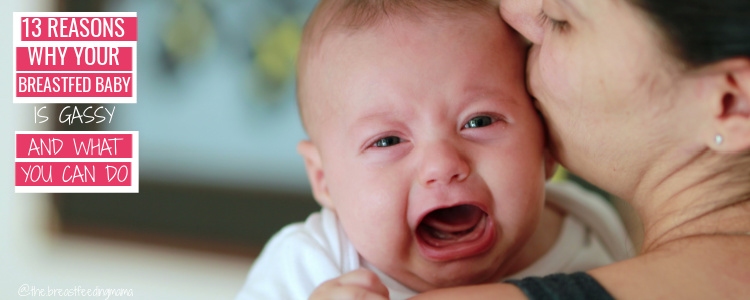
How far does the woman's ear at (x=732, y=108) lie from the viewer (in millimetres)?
808

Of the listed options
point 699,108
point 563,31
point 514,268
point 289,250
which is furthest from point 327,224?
point 699,108

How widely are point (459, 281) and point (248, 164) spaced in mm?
1674

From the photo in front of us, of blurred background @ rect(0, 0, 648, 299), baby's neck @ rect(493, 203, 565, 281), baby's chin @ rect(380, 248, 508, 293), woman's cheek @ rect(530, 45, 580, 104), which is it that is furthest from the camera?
blurred background @ rect(0, 0, 648, 299)

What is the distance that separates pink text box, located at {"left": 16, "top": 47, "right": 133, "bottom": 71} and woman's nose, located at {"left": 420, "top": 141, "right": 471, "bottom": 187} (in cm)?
98

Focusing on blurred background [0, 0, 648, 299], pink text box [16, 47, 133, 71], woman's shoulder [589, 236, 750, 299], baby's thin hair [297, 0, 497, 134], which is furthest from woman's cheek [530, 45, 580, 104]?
blurred background [0, 0, 648, 299]

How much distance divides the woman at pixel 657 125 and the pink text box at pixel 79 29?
1.07 m

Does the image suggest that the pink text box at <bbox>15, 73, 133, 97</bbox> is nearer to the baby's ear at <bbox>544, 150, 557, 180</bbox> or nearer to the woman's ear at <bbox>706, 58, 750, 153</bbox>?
the baby's ear at <bbox>544, 150, 557, 180</bbox>

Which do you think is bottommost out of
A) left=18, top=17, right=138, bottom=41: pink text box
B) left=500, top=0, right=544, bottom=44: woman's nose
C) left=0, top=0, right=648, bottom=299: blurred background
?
left=0, top=0, right=648, bottom=299: blurred background

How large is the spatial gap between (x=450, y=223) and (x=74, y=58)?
42.7 inches

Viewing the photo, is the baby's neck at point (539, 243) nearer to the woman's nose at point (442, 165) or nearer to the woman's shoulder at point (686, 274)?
the woman's nose at point (442, 165)

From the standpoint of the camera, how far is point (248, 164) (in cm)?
263

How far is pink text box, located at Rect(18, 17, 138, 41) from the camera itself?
172 centimetres

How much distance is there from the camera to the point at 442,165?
3.21 ft

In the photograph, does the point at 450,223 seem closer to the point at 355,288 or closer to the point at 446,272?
the point at 446,272
